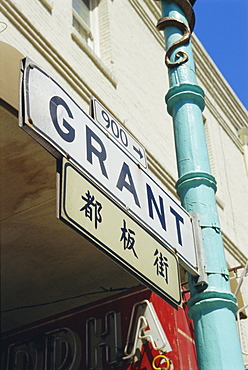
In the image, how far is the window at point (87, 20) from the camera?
10.2 metres

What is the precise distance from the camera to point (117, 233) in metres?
3.18

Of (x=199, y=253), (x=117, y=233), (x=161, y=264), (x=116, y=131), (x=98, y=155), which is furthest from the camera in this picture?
(x=116, y=131)

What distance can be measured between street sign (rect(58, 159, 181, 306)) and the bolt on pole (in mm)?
220

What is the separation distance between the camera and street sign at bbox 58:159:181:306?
2898 mm

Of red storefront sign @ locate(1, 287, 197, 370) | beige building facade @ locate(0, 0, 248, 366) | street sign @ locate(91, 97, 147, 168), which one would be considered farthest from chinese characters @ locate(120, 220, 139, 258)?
red storefront sign @ locate(1, 287, 197, 370)

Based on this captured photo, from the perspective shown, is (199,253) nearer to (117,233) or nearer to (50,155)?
(117,233)

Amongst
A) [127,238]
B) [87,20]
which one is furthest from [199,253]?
[87,20]

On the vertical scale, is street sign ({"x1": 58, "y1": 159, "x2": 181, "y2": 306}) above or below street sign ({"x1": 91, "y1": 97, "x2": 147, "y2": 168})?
below

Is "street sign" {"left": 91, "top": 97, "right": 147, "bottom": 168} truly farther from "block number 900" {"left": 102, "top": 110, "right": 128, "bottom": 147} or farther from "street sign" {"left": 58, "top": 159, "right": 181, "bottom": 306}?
"street sign" {"left": 58, "top": 159, "right": 181, "bottom": 306}

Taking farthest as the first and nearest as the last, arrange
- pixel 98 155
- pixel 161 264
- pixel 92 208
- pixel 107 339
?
pixel 107 339 < pixel 161 264 < pixel 98 155 < pixel 92 208

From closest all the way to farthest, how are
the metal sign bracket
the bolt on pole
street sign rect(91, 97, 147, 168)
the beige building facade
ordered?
the bolt on pole
the metal sign bracket
street sign rect(91, 97, 147, 168)
the beige building facade

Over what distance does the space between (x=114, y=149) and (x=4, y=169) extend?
3445 millimetres

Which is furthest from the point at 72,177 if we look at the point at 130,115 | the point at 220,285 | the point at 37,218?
the point at 130,115

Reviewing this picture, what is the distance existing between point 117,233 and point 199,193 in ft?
3.19
